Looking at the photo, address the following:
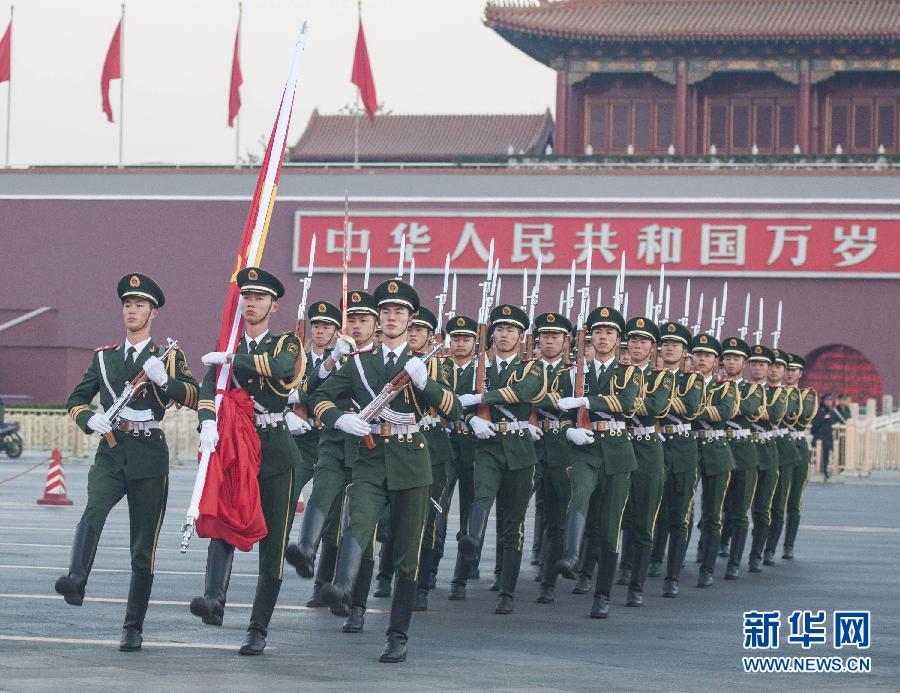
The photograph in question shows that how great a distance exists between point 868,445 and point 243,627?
17811mm

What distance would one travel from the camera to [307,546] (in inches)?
315

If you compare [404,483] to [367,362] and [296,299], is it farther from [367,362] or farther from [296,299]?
[296,299]

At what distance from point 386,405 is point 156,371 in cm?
91

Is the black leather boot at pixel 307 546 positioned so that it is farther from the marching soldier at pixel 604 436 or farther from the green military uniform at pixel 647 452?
the green military uniform at pixel 647 452

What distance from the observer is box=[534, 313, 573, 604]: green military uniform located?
360 inches

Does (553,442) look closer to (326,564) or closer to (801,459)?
(326,564)

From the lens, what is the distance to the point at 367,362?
7.13 metres

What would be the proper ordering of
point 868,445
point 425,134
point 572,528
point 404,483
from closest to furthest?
point 404,483, point 572,528, point 868,445, point 425,134

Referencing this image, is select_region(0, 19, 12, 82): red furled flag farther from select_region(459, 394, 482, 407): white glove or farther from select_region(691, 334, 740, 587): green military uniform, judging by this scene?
select_region(459, 394, 482, 407): white glove

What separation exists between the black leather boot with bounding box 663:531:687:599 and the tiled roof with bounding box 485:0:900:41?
2475 centimetres

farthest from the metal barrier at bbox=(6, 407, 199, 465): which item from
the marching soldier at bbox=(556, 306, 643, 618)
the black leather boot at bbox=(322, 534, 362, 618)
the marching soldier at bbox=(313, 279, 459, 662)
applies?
the black leather boot at bbox=(322, 534, 362, 618)

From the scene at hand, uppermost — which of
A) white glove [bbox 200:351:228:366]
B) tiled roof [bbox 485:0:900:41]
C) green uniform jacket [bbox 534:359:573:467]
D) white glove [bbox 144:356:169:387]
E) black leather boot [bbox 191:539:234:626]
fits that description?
tiled roof [bbox 485:0:900:41]

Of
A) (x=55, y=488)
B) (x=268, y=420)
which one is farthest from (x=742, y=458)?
(x=55, y=488)

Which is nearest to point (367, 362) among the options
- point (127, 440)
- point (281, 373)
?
point (281, 373)
